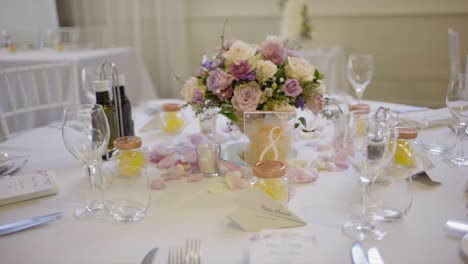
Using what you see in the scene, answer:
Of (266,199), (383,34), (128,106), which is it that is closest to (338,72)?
(383,34)

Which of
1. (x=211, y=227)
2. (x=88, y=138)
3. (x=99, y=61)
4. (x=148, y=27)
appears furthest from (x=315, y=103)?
(x=148, y=27)

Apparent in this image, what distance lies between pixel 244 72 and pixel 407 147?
433mm

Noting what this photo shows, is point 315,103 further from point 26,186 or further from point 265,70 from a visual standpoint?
point 26,186

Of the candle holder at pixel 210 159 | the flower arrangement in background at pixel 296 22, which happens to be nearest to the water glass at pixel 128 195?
the candle holder at pixel 210 159

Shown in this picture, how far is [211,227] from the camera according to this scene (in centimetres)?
81

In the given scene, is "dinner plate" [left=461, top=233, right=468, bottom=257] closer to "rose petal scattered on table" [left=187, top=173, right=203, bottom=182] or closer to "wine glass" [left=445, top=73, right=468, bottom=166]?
"wine glass" [left=445, top=73, right=468, bottom=166]

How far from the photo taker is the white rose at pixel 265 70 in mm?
1049

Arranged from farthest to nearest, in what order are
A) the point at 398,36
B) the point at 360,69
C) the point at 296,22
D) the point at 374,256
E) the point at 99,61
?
the point at 398,36 → the point at 296,22 → the point at 99,61 → the point at 360,69 → the point at 374,256

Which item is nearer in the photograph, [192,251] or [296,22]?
[192,251]

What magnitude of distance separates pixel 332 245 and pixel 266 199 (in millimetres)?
148

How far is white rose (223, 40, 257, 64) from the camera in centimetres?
107

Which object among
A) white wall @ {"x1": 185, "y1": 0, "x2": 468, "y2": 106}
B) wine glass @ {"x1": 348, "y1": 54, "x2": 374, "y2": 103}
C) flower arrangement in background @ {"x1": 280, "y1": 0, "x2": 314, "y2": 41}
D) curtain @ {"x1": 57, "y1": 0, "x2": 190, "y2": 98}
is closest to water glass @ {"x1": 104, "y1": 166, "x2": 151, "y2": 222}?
wine glass @ {"x1": 348, "y1": 54, "x2": 374, "y2": 103}

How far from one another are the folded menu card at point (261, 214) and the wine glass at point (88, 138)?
0.99 ft

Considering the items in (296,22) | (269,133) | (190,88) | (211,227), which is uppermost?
(296,22)
